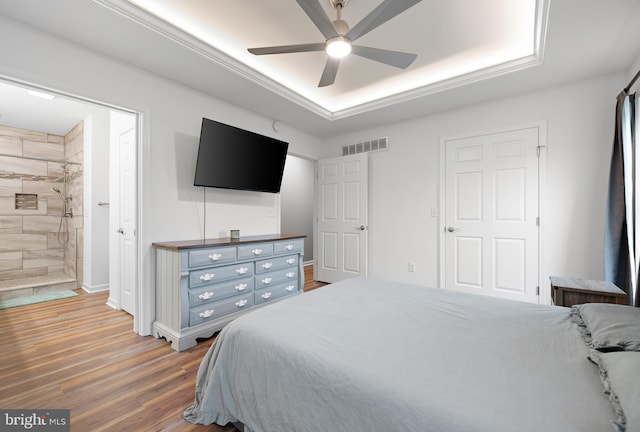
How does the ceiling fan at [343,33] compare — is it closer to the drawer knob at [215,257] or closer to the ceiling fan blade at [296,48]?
the ceiling fan blade at [296,48]

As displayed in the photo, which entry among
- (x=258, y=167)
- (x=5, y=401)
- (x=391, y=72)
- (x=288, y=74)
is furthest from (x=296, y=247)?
(x=5, y=401)

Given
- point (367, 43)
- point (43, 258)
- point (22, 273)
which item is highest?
point (367, 43)

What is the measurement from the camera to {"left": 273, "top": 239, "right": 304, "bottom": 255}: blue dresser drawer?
3.21 meters

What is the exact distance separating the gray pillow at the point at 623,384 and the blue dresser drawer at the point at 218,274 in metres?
2.53

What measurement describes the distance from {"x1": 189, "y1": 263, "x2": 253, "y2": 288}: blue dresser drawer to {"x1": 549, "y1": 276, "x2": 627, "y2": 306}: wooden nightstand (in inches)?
107

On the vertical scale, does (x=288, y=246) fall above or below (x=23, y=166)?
below

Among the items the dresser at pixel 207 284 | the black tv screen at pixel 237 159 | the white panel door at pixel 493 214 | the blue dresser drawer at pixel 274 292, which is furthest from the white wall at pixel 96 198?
the white panel door at pixel 493 214

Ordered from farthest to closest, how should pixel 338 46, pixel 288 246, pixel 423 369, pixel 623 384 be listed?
pixel 288 246 < pixel 338 46 < pixel 423 369 < pixel 623 384

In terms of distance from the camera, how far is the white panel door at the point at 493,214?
3.07 meters

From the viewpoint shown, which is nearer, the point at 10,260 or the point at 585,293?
the point at 585,293

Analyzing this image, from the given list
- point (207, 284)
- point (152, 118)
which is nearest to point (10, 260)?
point (152, 118)

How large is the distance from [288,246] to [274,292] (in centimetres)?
55

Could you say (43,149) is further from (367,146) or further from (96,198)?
(367,146)

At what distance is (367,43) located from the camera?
2547 millimetres
